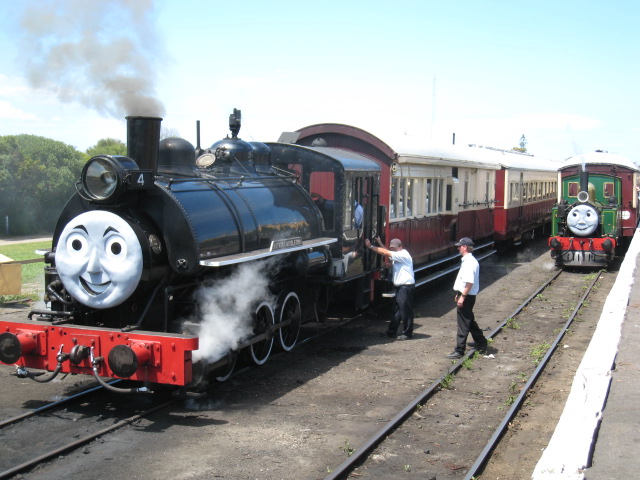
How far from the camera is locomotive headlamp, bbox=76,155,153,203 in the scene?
632 cm

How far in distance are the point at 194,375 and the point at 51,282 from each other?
1839 mm

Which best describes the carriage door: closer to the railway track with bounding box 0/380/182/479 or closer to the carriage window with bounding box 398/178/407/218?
the carriage window with bounding box 398/178/407/218

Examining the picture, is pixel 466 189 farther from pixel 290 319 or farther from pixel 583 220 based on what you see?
pixel 290 319

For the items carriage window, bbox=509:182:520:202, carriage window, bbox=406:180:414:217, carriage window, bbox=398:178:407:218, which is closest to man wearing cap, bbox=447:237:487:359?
carriage window, bbox=398:178:407:218

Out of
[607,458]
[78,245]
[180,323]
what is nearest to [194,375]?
[180,323]

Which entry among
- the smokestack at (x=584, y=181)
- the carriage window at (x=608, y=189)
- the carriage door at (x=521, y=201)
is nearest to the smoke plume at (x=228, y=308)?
the smokestack at (x=584, y=181)

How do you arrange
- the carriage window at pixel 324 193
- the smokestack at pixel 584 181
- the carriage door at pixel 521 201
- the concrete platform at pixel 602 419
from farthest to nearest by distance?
the carriage door at pixel 521 201 → the smokestack at pixel 584 181 → the carriage window at pixel 324 193 → the concrete platform at pixel 602 419

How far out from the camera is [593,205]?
1767cm

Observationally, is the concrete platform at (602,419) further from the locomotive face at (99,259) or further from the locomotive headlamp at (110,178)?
the locomotive headlamp at (110,178)

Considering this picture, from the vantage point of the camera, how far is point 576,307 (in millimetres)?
12570

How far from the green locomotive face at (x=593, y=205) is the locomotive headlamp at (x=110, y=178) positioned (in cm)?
1348

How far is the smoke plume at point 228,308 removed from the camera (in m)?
6.81

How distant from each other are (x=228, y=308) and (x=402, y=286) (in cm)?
329

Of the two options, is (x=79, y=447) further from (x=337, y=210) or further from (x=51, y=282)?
(x=337, y=210)
